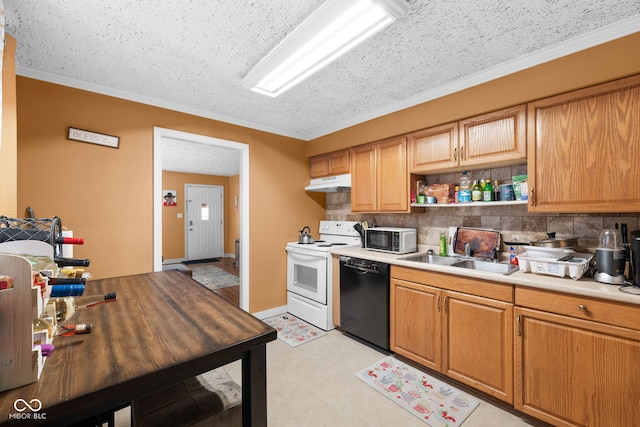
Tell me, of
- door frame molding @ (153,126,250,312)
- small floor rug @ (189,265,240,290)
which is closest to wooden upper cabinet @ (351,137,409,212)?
door frame molding @ (153,126,250,312)

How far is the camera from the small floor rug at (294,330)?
2.88 metres

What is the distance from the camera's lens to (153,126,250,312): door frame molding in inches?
106

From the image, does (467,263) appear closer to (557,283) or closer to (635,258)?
(557,283)

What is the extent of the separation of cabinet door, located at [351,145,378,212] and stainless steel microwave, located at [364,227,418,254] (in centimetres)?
30

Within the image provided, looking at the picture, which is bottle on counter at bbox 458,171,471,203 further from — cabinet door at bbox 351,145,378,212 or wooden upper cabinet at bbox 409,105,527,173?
cabinet door at bbox 351,145,378,212

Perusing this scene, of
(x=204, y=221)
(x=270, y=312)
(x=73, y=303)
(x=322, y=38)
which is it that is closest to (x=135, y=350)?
(x=73, y=303)

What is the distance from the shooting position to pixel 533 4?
58.3 inches

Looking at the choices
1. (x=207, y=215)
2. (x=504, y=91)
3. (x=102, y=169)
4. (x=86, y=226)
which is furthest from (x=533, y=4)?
(x=207, y=215)

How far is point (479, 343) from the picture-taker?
193 cm

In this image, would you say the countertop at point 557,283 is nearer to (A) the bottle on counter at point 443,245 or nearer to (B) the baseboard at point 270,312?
(A) the bottle on counter at point 443,245

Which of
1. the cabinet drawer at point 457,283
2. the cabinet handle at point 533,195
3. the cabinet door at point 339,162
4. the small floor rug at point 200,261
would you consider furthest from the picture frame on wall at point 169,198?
the cabinet handle at point 533,195

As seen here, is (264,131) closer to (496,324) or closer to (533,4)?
(533,4)

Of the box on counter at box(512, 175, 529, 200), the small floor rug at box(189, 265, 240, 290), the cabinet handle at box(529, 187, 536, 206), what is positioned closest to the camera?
the cabinet handle at box(529, 187, 536, 206)

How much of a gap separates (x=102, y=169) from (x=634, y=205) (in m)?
3.89
